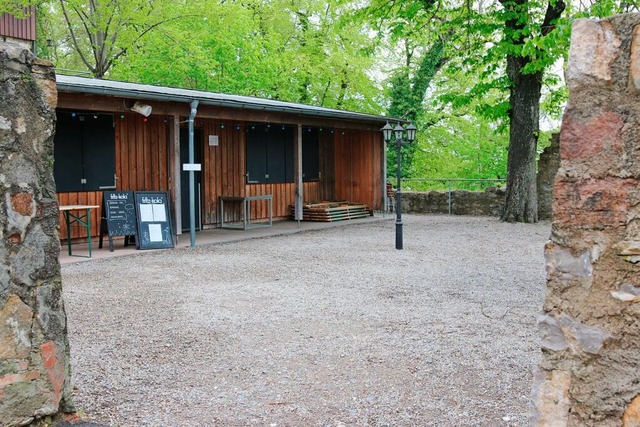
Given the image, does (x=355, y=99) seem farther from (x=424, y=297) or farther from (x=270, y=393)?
(x=270, y=393)

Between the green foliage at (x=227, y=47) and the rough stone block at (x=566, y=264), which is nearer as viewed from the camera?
the rough stone block at (x=566, y=264)

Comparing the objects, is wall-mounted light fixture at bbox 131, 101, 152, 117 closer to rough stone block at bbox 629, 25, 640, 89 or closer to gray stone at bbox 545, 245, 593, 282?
gray stone at bbox 545, 245, 593, 282


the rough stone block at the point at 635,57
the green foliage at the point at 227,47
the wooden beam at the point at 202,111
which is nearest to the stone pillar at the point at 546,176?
the wooden beam at the point at 202,111

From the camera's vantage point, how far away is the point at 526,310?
6848 mm

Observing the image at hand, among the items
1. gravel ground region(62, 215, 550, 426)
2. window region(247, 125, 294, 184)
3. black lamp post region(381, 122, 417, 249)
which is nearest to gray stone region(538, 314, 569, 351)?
gravel ground region(62, 215, 550, 426)

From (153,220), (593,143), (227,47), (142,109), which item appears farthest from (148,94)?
(227,47)

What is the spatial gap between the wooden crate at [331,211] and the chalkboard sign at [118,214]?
6.36 m

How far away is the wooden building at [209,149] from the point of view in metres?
11.6

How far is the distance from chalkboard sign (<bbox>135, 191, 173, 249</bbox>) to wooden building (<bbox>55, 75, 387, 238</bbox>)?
0.51 meters

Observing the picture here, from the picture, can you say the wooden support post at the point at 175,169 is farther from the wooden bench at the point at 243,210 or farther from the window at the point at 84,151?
the wooden bench at the point at 243,210

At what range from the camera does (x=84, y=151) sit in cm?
1195

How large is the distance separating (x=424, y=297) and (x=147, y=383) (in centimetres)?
379

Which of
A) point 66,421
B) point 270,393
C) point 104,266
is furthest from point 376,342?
point 104,266

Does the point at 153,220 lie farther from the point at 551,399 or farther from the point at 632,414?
the point at 632,414
